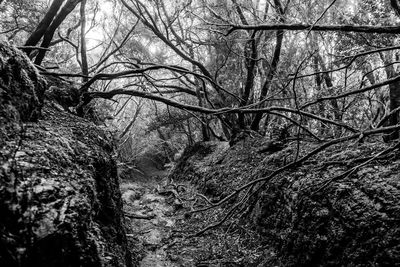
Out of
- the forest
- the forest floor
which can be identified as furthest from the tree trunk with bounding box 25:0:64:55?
the forest floor

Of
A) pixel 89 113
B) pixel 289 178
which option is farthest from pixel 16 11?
pixel 289 178

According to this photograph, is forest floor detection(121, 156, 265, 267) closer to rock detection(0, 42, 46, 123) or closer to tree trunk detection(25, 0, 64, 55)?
rock detection(0, 42, 46, 123)

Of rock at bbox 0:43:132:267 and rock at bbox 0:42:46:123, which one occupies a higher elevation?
rock at bbox 0:42:46:123

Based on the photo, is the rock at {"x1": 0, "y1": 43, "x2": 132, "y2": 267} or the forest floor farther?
the forest floor

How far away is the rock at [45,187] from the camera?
5.02 ft

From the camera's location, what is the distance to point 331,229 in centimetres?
298

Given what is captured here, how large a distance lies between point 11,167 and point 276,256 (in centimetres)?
357

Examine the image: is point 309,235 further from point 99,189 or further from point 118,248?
Answer: point 99,189

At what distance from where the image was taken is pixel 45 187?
6.04 ft

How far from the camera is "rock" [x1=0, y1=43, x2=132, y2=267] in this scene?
1531 millimetres

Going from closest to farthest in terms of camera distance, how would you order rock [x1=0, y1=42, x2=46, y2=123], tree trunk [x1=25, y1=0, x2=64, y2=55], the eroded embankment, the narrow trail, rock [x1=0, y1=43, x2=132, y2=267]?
rock [x1=0, y1=43, x2=132, y2=267] → rock [x1=0, y1=42, x2=46, y2=123] → the eroded embankment → tree trunk [x1=25, y1=0, x2=64, y2=55] → the narrow trail

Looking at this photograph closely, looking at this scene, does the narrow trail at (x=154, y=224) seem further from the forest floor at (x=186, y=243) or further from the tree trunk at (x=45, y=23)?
the tree trunk at (x=45, y=23)

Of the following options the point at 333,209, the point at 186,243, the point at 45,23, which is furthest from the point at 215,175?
the point at 45,23

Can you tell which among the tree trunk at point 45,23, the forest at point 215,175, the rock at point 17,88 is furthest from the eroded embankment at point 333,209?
the tree trunk at point 45,23
